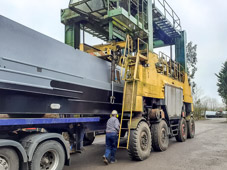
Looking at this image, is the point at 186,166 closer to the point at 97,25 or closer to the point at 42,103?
the point at 42,103

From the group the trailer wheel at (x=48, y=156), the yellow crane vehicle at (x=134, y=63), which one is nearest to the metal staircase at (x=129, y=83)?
the yellow crane vehicle at (x=134, y=63)

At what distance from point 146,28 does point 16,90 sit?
18.6 feet

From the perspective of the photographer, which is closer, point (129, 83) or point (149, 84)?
point (129, 83)

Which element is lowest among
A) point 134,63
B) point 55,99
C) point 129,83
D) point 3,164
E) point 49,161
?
point 49,161

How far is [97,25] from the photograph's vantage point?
296 inches

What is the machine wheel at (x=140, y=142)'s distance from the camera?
6098 mm

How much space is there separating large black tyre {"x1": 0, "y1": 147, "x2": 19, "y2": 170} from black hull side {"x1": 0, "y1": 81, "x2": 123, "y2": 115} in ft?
2.10

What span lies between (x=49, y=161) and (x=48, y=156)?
103mm

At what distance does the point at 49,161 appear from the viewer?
4.38 m

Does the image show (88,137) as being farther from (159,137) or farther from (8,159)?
(8,159)

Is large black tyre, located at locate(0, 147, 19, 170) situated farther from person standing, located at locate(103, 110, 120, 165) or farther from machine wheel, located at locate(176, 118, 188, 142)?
machine wheel, located at locate(176, 118, 188, 142)

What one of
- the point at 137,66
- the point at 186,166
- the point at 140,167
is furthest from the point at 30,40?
the point at 186,166

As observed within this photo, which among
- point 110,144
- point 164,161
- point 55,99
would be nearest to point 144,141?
point 164,161

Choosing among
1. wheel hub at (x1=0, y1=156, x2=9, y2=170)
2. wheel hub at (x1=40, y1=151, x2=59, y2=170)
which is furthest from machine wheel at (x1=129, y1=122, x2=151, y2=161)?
wheel hub at (x1=0, y1=156, x2=9, y2=170)
